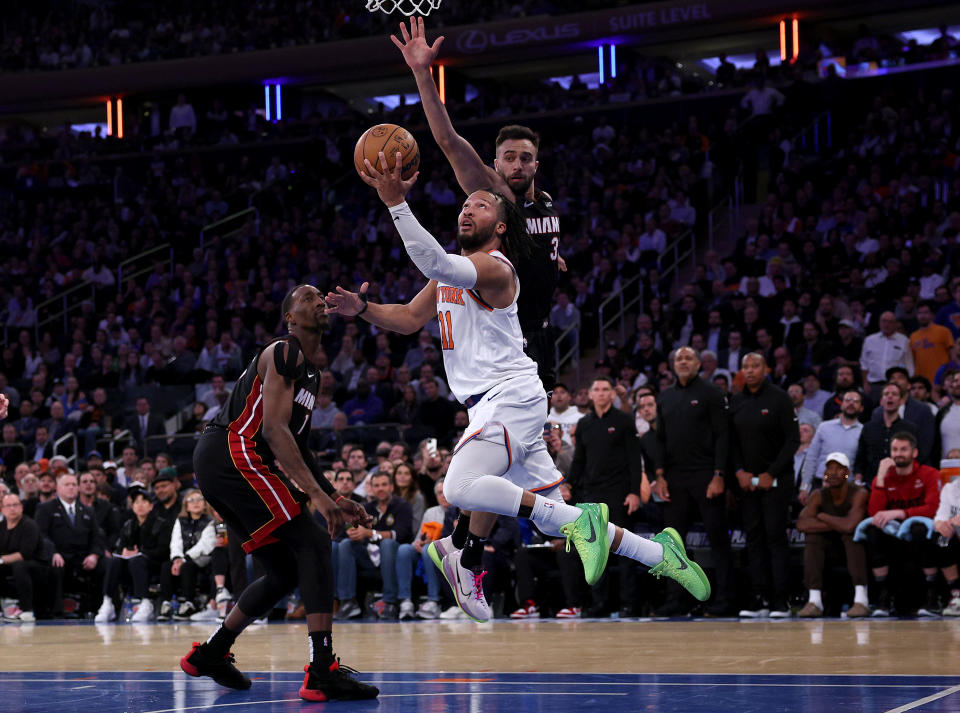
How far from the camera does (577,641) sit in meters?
9.56

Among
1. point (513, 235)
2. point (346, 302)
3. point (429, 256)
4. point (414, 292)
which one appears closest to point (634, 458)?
point (513, 235)

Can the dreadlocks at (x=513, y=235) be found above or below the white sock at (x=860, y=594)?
above

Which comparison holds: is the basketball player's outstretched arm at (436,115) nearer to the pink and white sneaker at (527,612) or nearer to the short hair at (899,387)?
the short hair at (899,387)

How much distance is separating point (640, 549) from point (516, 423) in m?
0.99

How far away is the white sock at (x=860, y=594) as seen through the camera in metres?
11.3

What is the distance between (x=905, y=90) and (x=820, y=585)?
14.7 meters

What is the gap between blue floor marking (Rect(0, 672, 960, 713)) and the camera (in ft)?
19.2

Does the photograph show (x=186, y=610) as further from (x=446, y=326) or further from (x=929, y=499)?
(x=446, y=326)

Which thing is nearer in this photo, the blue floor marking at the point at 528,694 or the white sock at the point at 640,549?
the blue floor marking at the point at 528,694

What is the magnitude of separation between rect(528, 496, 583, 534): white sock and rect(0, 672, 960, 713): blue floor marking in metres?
0.86

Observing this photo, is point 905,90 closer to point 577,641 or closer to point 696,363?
point 696,363

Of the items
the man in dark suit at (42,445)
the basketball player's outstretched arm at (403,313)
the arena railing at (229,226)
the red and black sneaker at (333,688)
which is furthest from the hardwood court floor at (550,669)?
the arena railing at (229,226)

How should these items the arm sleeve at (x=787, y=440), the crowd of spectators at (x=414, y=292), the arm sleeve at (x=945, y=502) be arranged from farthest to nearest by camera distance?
1. the crowd of spectators at (x=414, y=292)
2. the arm sleeve at (x=787, y=440)
3. the arm sleeve at (x=945, y=502)

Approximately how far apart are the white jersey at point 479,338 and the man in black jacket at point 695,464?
550cm
